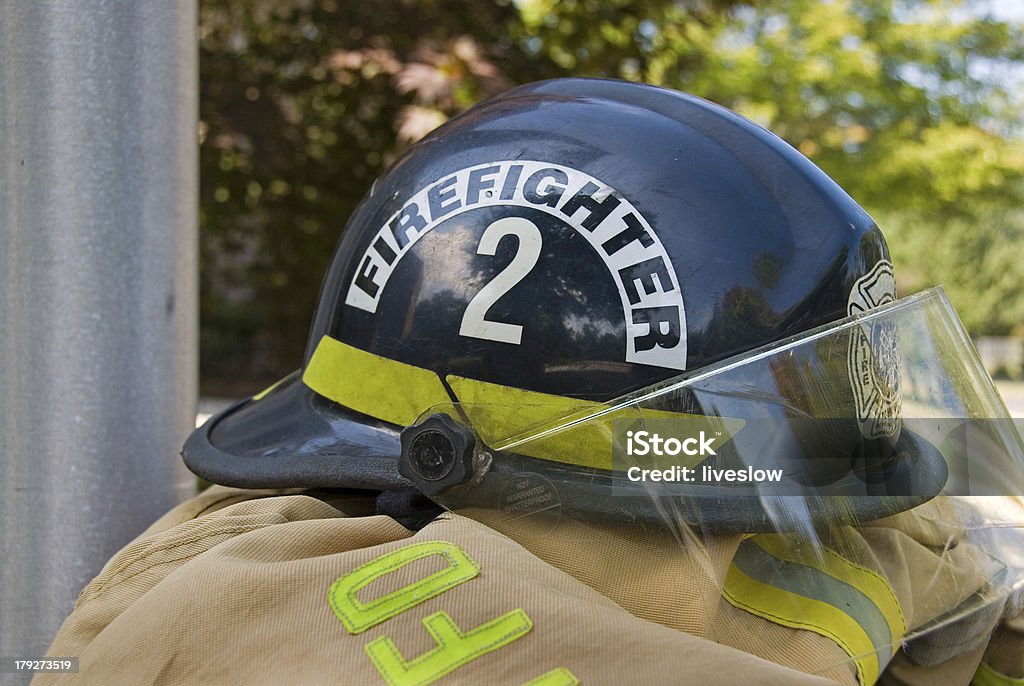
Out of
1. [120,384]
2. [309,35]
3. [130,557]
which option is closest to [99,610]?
[130,557]

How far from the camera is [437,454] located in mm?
1203

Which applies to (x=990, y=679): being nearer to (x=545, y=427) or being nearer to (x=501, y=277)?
(x=545, y=427)

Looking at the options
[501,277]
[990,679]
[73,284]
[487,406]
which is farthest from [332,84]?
[990,679]

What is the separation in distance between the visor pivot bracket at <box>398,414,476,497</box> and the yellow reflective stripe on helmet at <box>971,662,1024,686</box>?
0.79 m

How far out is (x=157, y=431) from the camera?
155cm

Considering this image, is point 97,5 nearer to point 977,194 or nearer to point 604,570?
point 604,570

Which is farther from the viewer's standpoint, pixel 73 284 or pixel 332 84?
pixel 332 84

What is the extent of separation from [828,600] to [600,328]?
1.42ft

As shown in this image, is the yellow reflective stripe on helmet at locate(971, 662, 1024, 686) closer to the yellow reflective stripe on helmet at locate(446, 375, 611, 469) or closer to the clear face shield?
the clear face shield

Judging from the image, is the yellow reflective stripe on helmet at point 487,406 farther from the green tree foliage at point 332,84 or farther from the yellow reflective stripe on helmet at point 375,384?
the green tree foliage at point 332,84

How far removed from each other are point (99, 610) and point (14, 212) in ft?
A: 2.01

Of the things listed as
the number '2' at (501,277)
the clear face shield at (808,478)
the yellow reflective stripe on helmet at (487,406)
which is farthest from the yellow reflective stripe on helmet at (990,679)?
the number '2' at (501,277)

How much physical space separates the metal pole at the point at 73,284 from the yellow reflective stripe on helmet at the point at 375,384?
0.86 ft

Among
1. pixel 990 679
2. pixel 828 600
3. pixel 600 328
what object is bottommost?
pixel 990 679
